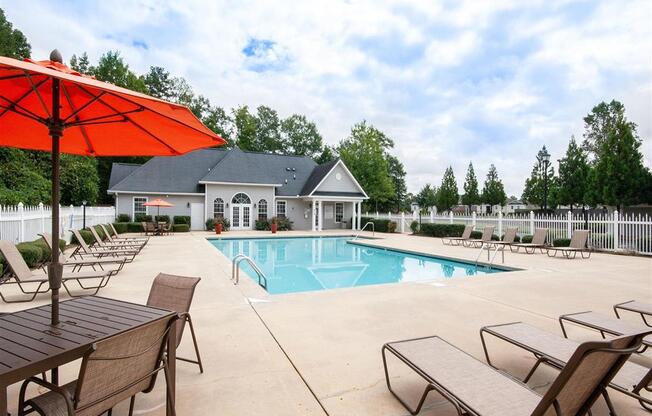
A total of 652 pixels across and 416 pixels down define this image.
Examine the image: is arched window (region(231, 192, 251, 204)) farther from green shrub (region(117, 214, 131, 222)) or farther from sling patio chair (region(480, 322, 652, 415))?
sling patio chair (region(480, 322, 652, 415))

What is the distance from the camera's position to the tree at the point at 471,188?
44.4 metres

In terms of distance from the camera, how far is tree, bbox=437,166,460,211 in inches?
1731

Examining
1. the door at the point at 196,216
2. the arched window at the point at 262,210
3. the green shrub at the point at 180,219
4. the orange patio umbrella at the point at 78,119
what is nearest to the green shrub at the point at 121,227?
the green shrub at the point at 180,219

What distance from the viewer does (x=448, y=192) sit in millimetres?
44312

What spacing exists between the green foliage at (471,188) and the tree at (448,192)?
1.30 m

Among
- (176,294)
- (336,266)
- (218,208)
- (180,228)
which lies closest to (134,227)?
(180,228)

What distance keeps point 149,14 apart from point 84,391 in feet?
43.8

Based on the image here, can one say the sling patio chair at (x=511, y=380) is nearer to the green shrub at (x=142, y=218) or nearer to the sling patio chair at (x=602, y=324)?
the sling patio chair at (x=602, y=324)

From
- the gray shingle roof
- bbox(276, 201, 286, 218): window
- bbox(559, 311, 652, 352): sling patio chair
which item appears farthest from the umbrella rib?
bbox(276, 201, 286, 218): window

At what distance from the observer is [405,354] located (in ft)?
9.46

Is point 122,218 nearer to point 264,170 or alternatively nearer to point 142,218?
point 142,218

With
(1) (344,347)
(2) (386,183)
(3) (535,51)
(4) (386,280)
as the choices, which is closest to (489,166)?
(2) (386,183)

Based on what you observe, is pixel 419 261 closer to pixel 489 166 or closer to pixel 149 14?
pixel 149 14

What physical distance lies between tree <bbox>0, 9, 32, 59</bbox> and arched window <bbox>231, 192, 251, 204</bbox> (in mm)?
18649
